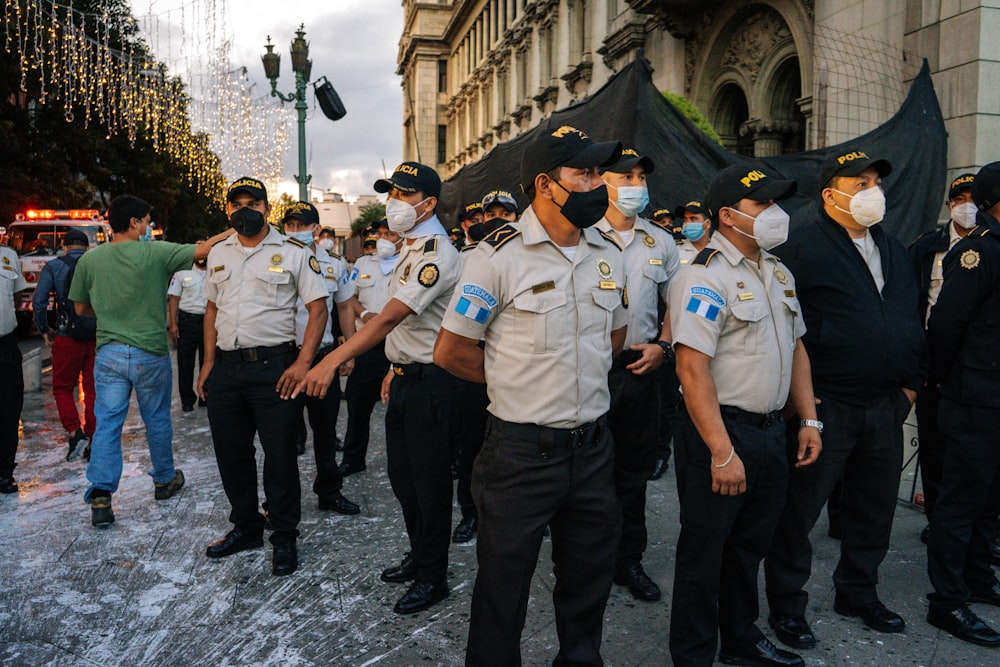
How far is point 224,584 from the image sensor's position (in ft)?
13.8

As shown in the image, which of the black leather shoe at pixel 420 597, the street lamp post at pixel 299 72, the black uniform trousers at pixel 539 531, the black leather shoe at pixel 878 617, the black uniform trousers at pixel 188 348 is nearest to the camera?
the black uniform trousers at pixel 539 531

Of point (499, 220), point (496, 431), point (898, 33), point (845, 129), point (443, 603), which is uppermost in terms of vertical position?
point (898, 33)

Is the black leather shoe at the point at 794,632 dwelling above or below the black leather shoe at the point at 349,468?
below

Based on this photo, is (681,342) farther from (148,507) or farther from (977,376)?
(148,507)

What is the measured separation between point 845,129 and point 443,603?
30.2 feet

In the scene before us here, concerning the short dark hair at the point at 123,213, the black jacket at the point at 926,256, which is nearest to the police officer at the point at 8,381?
the short dark hair at the point at 123,213

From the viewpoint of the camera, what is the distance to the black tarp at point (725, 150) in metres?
7.09

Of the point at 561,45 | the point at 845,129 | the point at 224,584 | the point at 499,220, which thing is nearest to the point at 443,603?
the point at 224,584

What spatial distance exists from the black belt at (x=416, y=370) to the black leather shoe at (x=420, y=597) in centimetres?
106

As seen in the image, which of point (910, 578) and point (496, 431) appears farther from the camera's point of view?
point (910, 578)

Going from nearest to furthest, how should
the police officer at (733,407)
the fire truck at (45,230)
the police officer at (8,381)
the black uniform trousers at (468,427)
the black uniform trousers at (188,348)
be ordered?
the police officer at (733,407)
the black uniform trousers at (468,427)
the police officer at (8,381)
the black uniform trousers at (188,348)
the fire truck at (45,230)

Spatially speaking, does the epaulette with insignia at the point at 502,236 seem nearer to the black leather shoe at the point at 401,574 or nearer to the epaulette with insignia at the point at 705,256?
the epaulette with insignia at the point at 705,256

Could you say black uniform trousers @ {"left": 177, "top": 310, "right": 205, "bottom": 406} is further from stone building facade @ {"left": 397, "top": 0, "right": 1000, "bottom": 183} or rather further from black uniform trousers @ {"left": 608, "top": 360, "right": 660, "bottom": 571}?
stone building facade @ {"left": 397, "top": 0, "right": 1000, "bottom": 183}

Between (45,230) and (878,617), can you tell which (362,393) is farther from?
(45,230)
